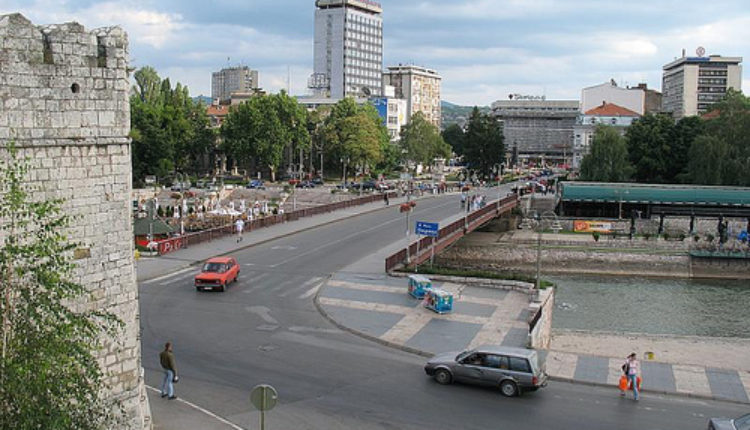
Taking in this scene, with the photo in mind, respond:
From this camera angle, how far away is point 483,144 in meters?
114

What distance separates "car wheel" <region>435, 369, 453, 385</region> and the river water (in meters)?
17.3

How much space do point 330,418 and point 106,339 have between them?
622 centimetres

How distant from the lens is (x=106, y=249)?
13.0 meters

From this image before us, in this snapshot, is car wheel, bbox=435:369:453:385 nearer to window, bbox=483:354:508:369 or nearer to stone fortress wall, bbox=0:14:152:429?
window, bbox=483:354:508:369

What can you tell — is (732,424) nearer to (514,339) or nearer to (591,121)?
(514,339)

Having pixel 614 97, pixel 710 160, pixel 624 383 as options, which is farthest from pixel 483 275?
pixel 614 97

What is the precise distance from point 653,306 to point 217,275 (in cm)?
2810

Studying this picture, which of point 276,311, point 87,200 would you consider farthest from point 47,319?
point 276,311

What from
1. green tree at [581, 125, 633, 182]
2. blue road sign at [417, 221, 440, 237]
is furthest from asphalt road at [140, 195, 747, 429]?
green tree at [581, 125, 633, 182]

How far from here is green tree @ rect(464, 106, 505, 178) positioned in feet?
375

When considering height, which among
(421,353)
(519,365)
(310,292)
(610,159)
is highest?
(610,159)

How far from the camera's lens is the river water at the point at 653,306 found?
3891 centimetres

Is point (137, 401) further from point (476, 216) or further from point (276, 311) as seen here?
point (476, 216)

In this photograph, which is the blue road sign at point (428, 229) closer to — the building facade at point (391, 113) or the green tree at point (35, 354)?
the green tree at point (35, 354)
